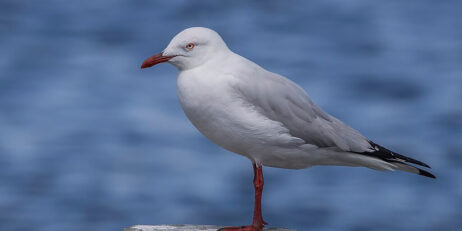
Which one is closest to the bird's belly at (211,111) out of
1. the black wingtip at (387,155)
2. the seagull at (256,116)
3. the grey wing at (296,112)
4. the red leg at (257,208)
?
the seagull at (256,116)

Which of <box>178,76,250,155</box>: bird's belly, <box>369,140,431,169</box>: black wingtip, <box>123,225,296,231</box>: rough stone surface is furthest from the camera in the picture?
<box>123,225,296,231</box>: rough stone surface

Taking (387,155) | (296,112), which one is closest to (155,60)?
(296,112)

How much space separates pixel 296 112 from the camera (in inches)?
368

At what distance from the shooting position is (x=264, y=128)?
911 cm

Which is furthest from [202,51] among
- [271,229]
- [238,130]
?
[271,229]

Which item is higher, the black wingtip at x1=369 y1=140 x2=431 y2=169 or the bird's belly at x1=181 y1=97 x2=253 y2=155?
the bird's belly at x1=181 y1=97 x2=253 y2=155

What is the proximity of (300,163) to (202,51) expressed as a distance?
1.48 meters

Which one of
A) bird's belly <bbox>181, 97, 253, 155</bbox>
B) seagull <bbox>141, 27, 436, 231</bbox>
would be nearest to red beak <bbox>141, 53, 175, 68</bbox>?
seagull <bbox>141, 27, 436, 231</bbox>

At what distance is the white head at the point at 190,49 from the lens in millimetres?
9102

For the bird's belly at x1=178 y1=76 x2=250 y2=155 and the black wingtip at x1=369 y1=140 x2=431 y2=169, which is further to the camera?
the black wingtip at x1=369 y1=140 x2=431 y2=169

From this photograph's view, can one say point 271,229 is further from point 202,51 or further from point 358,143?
point 202,51

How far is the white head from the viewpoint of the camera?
29.9ft

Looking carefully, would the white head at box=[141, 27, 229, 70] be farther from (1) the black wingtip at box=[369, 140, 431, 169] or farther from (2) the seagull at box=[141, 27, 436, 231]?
(1) the black wingtip at box=[369, 140, 431, 169]

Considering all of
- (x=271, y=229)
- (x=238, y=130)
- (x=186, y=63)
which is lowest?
(x=271, y=229)
